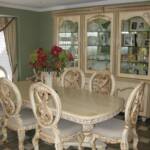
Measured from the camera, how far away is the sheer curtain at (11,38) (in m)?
4.98

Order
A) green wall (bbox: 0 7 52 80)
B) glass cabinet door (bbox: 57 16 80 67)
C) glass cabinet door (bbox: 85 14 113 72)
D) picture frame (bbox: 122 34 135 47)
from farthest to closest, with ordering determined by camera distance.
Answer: green wall (bbox: 0 7 52 80) < glass cabinet door (bbox: 57 16 80 67) < glass cabinet door (bbox: 85 14 113 72) < picture frame (bbox: 122 34 135 47)

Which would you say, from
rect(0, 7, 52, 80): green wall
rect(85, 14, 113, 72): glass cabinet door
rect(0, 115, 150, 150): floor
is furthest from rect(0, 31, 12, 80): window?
rect(0, 115, 150, 150): floor

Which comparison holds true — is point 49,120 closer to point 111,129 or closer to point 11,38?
point 111,129

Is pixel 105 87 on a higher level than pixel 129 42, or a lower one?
lower

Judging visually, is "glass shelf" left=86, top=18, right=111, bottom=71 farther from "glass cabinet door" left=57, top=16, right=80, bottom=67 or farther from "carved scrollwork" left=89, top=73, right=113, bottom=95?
"carved scrollwork" left=89, top=73, right=113, bottom=95

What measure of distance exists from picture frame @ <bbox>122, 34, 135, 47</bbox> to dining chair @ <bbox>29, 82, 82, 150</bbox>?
220 centimetres

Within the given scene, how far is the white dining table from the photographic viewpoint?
7.13 feet

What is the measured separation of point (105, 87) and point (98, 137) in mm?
907

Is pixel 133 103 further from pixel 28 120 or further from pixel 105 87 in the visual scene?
pixel 28 120

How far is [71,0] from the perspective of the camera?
14.4 feet

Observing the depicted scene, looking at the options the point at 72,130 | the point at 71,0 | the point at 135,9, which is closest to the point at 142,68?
the point at 135,9

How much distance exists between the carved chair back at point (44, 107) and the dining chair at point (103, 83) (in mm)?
948

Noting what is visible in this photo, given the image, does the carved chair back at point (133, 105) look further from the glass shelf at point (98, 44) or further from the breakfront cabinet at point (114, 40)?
the glass shelf at point (98, 44)

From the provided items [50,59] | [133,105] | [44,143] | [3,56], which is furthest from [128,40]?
[3,56]
